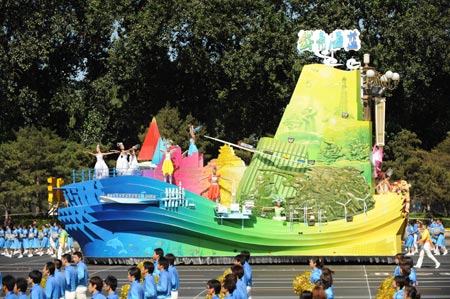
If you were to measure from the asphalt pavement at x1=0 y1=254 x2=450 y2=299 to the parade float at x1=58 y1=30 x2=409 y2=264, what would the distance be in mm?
714

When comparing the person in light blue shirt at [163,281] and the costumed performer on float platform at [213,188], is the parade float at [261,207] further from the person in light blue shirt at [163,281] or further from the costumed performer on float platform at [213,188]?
the person in light blue shirt at [163,281]

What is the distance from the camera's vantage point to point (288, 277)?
3053 centimetres

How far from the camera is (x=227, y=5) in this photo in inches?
2190

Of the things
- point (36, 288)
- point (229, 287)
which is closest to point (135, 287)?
point (36, 288)

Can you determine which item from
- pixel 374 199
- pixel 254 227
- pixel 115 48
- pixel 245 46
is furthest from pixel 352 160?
pixel 115 48

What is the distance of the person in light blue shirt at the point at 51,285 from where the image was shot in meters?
17.9

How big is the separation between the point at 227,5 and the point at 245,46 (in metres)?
2.63

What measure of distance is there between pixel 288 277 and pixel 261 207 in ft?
19.8

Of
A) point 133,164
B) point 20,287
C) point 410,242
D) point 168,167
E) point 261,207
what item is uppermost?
point 133,164

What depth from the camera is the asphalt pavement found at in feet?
84.5

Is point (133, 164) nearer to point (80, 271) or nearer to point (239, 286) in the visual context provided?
point (80, 271)

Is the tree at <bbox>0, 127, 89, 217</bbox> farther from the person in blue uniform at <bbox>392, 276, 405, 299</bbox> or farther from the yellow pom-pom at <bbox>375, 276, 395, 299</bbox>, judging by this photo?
the person in blue uniform at <bbox>392, 276, 405, 299</bbox>

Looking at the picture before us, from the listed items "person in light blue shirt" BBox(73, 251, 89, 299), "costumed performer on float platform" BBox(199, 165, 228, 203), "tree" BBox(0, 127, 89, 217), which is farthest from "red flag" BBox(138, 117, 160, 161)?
"person in light blue shirt" BBox(73, 251, 89, 299)

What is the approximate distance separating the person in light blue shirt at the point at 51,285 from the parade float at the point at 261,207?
1694 centimetres
